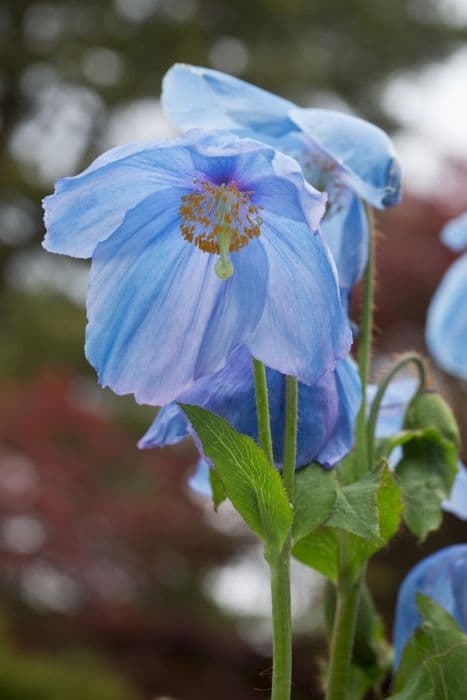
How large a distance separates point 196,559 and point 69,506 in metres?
0.37

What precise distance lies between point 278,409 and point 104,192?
9 centimetres

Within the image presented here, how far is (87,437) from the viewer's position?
2854 mm

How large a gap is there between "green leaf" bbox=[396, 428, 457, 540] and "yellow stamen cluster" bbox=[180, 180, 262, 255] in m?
0.10

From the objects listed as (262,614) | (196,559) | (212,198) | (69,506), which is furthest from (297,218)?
(262,614)

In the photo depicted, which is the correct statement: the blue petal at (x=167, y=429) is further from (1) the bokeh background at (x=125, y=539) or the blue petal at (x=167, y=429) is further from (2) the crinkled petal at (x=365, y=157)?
(1) the bokeh background at (x=125, y=539)

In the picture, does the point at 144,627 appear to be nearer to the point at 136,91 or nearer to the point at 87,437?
the point at 87,437

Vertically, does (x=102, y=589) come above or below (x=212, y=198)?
below

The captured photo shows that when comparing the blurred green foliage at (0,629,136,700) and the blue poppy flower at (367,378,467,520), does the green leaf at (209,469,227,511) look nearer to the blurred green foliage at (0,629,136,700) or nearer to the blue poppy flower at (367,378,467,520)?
the blue poppy flower at (367,378,467,520)

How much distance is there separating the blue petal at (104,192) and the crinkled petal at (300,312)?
4cm

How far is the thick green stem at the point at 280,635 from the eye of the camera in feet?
1.07

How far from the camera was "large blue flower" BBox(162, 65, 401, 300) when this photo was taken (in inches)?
14.8

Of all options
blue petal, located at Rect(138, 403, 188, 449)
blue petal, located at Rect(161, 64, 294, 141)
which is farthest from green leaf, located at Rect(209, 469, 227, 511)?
blue petal, located at Rect(161, 64, 294, 141)

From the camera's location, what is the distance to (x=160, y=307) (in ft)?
1.14

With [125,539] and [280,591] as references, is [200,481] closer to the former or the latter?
[280,591]
